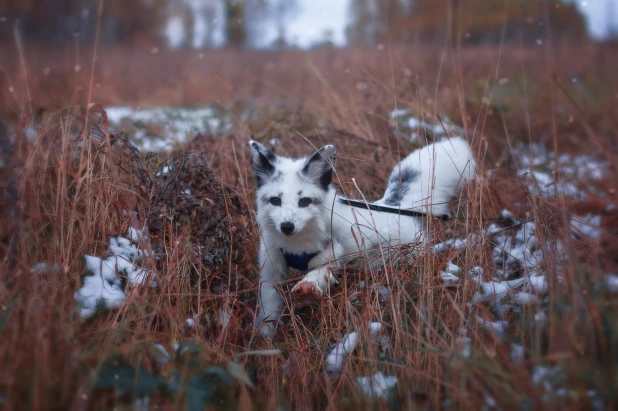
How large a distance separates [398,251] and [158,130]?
3.62 meters

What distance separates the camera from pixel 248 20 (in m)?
13.0

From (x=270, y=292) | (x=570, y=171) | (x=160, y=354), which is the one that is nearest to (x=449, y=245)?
(x=270, y=292)

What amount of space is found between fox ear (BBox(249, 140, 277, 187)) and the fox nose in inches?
20.1

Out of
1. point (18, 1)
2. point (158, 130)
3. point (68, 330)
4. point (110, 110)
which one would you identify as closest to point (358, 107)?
point (158, 130)

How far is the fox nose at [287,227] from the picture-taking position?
2941 mm

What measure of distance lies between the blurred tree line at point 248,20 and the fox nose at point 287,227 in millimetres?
3376

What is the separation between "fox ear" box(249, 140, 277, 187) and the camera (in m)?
3.26

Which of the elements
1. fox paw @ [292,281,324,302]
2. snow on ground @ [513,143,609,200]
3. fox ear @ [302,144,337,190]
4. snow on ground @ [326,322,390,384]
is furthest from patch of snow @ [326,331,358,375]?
snow on ground @ [513,143,609,200]

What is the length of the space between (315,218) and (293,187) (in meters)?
0.24

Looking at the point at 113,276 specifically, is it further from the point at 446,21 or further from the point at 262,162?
the point at 446,21

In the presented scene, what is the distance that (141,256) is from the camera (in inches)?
118

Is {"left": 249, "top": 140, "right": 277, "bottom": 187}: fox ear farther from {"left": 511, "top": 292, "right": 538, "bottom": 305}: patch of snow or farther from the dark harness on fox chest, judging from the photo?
{"left": 511, "top": 292, "right": 538, "bottom": 305}: patch of snow

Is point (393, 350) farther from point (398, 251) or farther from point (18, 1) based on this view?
point (18, 1)

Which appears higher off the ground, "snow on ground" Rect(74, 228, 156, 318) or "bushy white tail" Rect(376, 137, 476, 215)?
"bushy white tail" Rect(376, 137, 476, 215)
